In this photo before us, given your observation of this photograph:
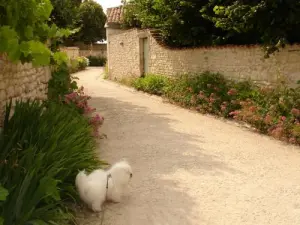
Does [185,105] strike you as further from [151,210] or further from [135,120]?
[151,210]

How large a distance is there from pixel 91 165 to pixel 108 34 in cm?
1676

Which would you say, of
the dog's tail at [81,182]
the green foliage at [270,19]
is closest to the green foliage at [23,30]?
the dog's tail at [81,182]

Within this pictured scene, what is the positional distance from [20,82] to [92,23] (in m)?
34.8

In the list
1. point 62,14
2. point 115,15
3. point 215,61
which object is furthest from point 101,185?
point 115,15

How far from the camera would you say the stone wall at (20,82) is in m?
4.78

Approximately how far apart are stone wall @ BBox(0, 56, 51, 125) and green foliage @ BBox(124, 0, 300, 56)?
4385 millimetres

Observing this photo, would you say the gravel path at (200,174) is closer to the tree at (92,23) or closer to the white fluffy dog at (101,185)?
the white fluffy dog at (101,185)

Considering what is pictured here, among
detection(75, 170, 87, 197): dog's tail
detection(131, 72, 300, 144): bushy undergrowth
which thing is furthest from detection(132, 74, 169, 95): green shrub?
detection(75, 170, 87, 197): dog's tail

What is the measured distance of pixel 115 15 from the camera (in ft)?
67.5

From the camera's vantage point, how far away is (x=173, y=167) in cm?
529

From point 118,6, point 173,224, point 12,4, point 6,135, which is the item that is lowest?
point 173,224

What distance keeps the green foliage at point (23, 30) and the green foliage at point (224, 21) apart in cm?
504

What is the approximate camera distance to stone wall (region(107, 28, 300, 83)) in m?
7.77

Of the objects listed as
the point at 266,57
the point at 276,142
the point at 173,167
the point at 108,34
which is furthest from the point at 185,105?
the point at 108,34
